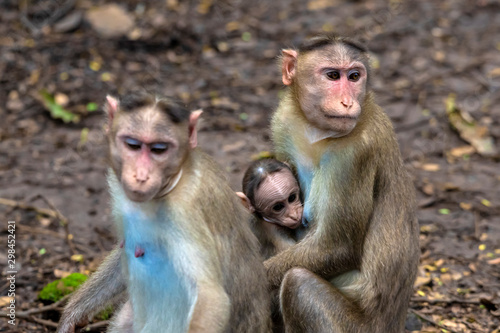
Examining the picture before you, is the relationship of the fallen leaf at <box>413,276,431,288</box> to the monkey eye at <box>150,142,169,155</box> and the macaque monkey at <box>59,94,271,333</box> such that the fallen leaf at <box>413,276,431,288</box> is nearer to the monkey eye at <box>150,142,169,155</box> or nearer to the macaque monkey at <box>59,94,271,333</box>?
the macaque monkey at <box>59,94,271,333</box>

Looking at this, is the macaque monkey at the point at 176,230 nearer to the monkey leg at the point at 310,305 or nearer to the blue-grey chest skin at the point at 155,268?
the blue-grey chest skin at the point at 155,268

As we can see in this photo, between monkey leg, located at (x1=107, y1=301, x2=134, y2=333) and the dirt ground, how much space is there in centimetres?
133

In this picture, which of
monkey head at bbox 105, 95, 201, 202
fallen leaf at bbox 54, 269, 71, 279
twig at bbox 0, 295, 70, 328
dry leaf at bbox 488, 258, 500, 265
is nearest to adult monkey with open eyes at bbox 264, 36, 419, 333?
monkey head at bbox 105, 95, 201, 202

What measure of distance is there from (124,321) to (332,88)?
7.61 feet

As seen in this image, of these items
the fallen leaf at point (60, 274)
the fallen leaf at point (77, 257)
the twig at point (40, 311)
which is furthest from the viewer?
the fallen leaf at point (77, 257)

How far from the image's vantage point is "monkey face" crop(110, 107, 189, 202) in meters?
4.43

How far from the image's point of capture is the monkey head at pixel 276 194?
5875mm

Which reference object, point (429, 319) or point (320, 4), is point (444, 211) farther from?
point (320, 4)

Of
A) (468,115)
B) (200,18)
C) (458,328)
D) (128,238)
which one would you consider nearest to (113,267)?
(128,238)

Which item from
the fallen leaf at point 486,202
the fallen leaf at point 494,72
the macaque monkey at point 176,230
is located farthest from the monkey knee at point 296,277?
the fallen leaf at point 494,72

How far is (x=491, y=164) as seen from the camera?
32.4 feet

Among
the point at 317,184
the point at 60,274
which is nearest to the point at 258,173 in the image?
the point at 317,184

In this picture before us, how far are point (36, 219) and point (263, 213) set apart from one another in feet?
12.1

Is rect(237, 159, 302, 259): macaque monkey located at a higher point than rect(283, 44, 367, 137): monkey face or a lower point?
lower
